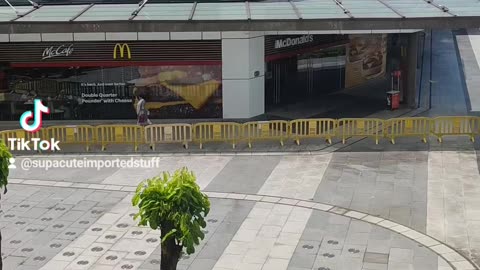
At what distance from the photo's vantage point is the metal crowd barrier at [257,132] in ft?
70.5

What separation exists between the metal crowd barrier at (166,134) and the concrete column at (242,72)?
11.3ft

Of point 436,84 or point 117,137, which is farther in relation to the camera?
point 436,84

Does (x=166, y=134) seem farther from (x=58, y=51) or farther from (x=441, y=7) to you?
(x=441, y=7)

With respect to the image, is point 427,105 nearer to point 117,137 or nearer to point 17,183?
point 117,137

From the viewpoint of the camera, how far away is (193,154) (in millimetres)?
21125

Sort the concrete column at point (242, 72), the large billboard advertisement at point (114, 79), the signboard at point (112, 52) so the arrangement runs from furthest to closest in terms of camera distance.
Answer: the large billboard advertisement at point (114, 79), the signboard at point (112, 52), the concrete column at point (242, 72)

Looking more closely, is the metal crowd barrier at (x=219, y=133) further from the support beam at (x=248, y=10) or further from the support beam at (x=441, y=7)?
the support beam at (x=441, y=7)

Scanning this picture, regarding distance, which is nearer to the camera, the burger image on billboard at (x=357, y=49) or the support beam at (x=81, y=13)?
the support beam at (x=81, y=13)

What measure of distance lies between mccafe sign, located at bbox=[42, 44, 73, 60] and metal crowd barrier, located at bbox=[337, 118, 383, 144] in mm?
10391

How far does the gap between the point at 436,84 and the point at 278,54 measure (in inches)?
414

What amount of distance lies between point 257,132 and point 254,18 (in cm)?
396

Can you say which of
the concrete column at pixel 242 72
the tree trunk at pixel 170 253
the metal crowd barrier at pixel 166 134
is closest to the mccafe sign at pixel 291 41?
the concrete column at pixel 242 72

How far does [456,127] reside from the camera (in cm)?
2180

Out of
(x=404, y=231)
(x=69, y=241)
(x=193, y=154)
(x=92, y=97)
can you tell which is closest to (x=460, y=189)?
(x=404, y=231)
